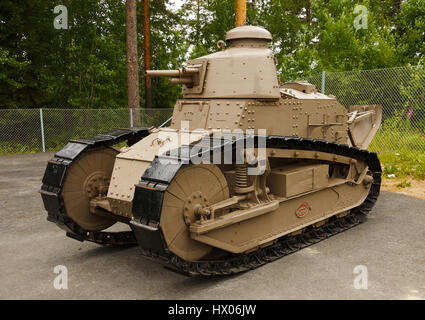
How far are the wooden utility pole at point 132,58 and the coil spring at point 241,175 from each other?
11298 mm

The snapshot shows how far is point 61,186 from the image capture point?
18.4ft

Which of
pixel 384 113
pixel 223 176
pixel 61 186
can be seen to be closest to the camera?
pixel 223 176

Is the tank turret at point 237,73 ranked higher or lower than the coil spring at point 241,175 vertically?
higher

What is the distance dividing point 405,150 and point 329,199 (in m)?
6.52

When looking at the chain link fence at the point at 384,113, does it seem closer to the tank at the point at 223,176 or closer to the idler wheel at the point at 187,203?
the tank at the point at 223,176

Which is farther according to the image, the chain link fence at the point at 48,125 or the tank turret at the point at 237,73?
the chain link fence at the point at 48,125

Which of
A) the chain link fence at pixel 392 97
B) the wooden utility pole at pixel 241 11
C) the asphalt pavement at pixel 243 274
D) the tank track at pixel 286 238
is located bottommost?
the asphalt pavement at pixel 243 274

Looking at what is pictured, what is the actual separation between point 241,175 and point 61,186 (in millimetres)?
2558

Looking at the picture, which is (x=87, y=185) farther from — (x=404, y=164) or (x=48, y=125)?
(x=48, y=125)

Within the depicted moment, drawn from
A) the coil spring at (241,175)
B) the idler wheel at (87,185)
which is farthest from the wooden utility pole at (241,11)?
the coil spring at (241,175)

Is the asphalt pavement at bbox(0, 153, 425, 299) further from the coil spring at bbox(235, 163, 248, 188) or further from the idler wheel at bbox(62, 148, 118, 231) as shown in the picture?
the coil spring at bbox(235, 163, 248, 188)

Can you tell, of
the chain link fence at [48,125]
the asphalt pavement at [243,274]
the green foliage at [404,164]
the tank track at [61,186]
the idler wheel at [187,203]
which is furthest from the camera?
the chain link fence at [48,125]

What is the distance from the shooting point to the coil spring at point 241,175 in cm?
530

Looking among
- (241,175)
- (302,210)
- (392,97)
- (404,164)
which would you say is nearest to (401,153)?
(404,164)
